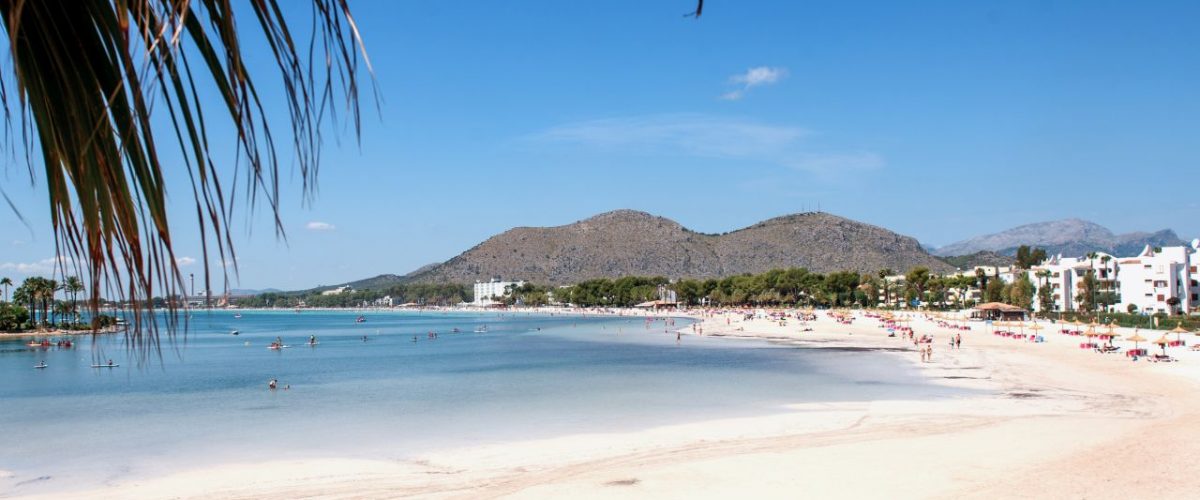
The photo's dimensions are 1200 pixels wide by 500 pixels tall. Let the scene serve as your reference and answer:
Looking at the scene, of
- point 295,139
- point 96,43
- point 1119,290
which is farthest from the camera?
point 1119,290

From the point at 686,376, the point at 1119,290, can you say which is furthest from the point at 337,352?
the point at 1119,290

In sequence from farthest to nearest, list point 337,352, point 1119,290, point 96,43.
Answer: point 1119,290, point 337,352, point 96,43

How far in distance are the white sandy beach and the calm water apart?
1.83 metres

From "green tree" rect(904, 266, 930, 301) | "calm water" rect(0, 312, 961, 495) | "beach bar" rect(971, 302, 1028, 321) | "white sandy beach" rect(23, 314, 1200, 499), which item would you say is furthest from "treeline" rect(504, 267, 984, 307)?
"white sandy beach" rect(23, 314, 1200, 499)

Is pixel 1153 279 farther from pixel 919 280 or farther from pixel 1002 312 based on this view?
pixel 919 280

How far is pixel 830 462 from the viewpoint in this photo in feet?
56.7

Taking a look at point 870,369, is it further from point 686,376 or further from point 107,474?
point 107,474

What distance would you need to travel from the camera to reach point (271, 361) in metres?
57.3

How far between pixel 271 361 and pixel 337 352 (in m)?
9.40

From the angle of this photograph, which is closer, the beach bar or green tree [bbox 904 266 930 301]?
the beach bar

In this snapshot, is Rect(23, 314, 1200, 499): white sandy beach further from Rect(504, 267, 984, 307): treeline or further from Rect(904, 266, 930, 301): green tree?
Rect(904, 266, 930, 301): green tree

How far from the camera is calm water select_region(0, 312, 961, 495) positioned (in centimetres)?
2134

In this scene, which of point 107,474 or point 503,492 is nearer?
point 503,492

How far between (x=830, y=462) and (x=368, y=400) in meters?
20.0
